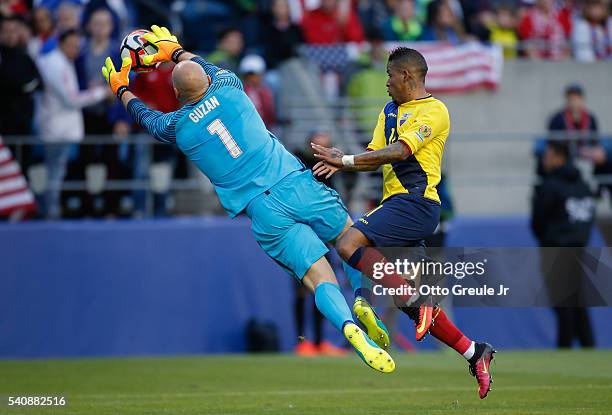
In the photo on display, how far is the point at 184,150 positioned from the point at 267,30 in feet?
31.4

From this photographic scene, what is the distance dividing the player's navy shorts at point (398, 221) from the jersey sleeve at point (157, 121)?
166 centimetres

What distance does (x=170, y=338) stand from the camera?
1733 cm

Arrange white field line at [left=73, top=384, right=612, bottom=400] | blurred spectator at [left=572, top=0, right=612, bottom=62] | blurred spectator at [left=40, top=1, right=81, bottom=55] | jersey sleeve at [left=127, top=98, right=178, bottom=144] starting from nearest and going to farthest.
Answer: jersey sleeve at [left=127, top=98, right=178, bottom=144] → white field line at [left=73, top=384, right=612, bottom=400] → blurred spectator at [left=40, top=1, right=81, bottom=55] → blurred spectator at [left=572, top=0, right=612, bottom=62]

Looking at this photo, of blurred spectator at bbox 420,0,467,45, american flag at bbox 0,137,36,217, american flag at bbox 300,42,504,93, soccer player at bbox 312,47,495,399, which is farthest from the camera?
→ blurred spectator at bbox 420,0,467,45

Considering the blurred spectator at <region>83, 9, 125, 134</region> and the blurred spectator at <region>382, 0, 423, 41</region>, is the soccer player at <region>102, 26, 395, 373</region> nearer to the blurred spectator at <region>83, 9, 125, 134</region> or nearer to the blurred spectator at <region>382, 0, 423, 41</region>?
the blurred spectator at <region>83, 9, 125, 134</region>

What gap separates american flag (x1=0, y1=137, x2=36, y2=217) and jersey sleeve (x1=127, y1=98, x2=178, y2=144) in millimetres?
6102

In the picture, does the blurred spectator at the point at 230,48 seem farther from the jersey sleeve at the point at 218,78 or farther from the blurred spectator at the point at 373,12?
the jersey sleeve at the point at 218,78

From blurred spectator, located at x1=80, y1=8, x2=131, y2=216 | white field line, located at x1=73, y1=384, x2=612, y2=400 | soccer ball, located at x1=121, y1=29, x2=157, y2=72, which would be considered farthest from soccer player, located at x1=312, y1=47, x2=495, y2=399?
blurred spectator, located at x1=80, y1=8, x2=131, y2=216

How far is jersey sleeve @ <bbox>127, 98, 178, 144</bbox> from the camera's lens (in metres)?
10.2

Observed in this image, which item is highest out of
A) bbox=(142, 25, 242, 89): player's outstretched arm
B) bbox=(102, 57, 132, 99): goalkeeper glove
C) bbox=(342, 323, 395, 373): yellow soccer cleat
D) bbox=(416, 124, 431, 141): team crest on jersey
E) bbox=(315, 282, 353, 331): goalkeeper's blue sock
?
bbox=(142, 25, 242, 89): player's outstretched arm

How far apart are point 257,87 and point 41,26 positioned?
3.20 meters

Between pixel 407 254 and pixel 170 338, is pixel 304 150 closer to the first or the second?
pixel 170 338

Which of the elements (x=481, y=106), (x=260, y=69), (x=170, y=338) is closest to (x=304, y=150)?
(x=260, y=69)

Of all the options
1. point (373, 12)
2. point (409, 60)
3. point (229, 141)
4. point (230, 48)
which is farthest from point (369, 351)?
point (373, 12)
